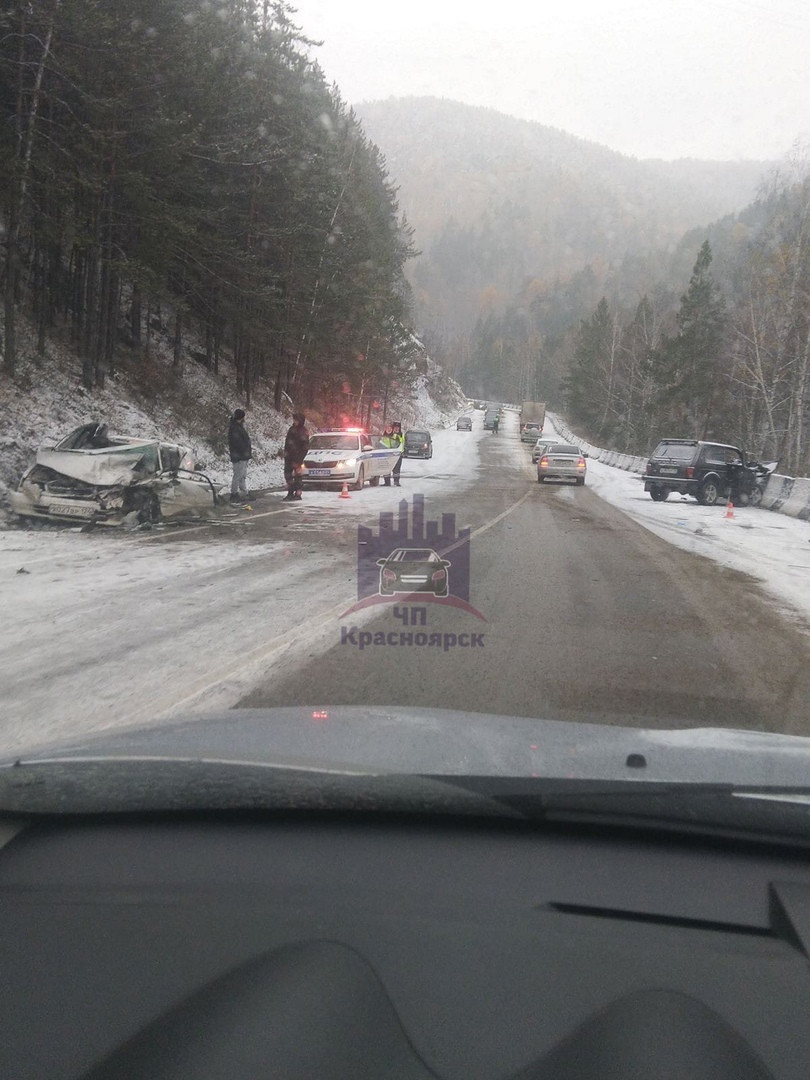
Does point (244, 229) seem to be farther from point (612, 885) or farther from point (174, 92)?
point (612, 885)

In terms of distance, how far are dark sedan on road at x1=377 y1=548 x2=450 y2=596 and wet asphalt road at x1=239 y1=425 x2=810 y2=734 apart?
17.9 inches

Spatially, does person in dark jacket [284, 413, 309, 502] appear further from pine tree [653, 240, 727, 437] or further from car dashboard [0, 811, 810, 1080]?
pine tree [653, 240, 727, 437]

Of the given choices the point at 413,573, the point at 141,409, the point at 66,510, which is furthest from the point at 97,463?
the point at 141,409

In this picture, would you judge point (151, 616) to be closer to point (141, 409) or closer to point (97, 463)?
point (97, 463)

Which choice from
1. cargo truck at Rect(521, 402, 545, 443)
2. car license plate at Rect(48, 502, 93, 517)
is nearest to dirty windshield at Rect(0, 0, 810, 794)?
Answer: car license plate at Rect(48, 502, 93, 517)

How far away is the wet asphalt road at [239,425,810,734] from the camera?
Answer: 5184mm

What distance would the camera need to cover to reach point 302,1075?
142cm

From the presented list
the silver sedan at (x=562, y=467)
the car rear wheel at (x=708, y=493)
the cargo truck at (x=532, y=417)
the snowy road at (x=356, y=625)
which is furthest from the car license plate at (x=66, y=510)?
the cargo truck at (x=532, y=417)

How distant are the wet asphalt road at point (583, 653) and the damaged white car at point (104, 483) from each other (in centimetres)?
553

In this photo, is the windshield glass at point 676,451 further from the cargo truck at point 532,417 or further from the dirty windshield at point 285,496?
the cargo truck at point 532,417

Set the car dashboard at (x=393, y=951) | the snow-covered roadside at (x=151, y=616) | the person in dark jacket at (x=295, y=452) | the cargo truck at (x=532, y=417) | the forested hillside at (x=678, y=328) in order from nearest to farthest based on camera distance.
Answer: the car dashboard at (x=393, y=951) → the snow-covered roadside at (x=151, y=616) → the person in dark jacket at (x=295, y=452) → the forested hillside at (x=678, y=328) → the cargo truck at (x=532, y=417)

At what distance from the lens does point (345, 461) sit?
23375mm

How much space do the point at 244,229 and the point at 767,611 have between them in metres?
24.4

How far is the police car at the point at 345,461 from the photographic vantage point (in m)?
23.3
